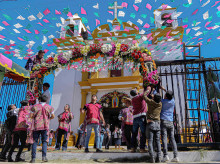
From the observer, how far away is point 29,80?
7809 mm

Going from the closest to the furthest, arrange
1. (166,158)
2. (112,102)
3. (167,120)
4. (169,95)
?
(166,158) < (167,120) < (169,95) < (112,102)

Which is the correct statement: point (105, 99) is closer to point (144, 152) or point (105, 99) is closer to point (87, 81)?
point (87, 81)

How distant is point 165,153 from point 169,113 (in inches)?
35.9

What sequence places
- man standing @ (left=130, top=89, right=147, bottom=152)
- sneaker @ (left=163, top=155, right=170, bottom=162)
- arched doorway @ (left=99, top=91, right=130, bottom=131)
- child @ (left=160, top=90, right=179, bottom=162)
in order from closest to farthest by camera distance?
sneaker @ (left=163, top=155, right=170, bottom=162) < child @ (left=160, top=90, right=179, bottom=162) < man standing @ (left=130, top=89, right=147, bottom=152) < arched doorway @ (left=99, top=91, right=130, bottom=131)

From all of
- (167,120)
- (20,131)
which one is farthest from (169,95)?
(20,131)

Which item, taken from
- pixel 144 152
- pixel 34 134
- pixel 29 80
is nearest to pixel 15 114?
pixel 34 134

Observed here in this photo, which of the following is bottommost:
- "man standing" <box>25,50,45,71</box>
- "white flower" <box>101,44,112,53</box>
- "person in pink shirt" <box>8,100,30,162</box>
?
"person in pink shirt" <box>8,100,30,162</box>

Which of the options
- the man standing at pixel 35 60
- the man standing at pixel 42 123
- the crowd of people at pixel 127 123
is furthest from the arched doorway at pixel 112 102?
the man standing at pixel 42 123

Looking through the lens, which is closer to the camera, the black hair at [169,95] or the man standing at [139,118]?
the black hair at [169,95]

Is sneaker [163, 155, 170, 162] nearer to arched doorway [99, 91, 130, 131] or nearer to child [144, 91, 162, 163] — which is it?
child [144, 91, 162, 163]

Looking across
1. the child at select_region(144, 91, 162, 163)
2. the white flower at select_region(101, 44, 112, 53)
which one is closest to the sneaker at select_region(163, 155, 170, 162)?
the child at select_region(144, 91, 162, 163)

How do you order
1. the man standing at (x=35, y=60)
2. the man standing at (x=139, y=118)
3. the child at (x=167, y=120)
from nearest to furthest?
1. the child at (x=167, y=120)
2. the man standing at (x=139, y=118)
3. the man standing at (x=35, y=60)

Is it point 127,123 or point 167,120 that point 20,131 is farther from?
point 167,120

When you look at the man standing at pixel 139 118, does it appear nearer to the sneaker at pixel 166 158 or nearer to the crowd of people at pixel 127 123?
the crowd of people at pixel 127 123
